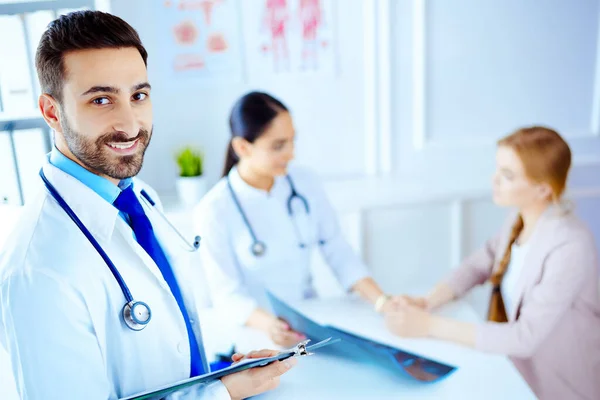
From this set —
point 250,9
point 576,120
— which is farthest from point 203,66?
point 576,120

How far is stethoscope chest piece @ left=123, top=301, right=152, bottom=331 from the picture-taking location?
0.94m

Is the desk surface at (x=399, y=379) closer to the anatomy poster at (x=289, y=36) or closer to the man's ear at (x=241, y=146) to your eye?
the man's ear at (x=241, y=146)

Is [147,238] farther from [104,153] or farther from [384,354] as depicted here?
[384,354]

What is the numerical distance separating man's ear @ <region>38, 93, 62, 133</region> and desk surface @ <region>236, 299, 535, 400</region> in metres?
0.68

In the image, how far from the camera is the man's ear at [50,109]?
90cm

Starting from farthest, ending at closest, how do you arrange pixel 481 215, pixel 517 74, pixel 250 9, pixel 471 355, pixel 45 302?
pixel 481 215, pixel 517 74, pixel 250 9, pixel 471 355, pixel 45 302

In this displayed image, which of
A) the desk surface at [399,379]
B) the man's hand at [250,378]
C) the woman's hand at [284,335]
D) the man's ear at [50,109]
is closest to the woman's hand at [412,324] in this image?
the desk surface at [399,379]

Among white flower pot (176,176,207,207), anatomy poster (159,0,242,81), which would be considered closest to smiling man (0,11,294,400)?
white flower pot (176,176,207,207)

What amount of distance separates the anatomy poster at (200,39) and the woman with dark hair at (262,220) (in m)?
0.44

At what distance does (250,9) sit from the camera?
209 centimetres

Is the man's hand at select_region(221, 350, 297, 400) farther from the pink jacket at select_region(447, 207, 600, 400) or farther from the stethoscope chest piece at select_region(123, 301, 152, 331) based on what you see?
the pink jacket at select_region(447, 207, 600, 400)

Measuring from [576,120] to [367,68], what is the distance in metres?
0.95

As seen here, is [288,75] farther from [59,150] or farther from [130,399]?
[130,399]

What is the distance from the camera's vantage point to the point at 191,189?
208cm
